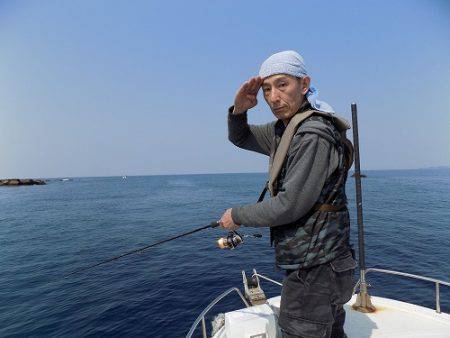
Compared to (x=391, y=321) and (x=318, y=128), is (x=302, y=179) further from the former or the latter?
(x=391, y=321)

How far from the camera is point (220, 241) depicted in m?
4.20

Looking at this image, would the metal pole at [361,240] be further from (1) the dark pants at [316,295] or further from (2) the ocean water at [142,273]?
(2) the ocean water at [142,273]

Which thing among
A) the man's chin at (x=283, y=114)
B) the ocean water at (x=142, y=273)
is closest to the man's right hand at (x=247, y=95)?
the man's chin at (x=283, y=114)

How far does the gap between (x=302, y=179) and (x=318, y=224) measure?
51 cm

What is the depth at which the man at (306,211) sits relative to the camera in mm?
2295

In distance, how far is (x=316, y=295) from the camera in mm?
2568

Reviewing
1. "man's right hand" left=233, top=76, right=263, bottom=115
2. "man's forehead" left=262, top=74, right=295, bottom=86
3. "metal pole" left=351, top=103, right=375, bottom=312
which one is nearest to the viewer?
"man's forehead" left=262, top=74, right=295, bottom=86

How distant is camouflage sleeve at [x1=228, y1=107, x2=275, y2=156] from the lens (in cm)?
348

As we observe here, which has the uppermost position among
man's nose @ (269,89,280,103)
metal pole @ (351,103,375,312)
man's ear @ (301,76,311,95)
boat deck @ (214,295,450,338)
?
man's ear @ (301,76,311,95)

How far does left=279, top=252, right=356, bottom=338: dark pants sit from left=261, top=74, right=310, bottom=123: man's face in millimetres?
1501

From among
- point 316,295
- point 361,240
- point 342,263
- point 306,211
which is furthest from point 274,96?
point 361,240

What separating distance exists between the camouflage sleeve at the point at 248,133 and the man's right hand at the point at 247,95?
0.12 metres

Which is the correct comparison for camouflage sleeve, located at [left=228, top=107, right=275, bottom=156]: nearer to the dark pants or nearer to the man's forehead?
the man's forehead

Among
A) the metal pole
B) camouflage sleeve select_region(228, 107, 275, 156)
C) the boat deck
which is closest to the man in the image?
camouflage sleeve select_region(228, 107, 275, 156)
